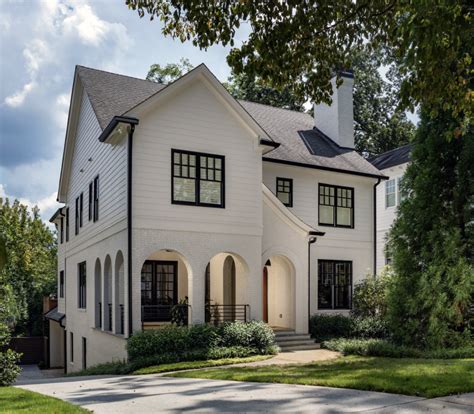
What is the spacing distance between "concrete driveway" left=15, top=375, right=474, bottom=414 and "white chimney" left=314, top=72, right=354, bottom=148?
53.5ft

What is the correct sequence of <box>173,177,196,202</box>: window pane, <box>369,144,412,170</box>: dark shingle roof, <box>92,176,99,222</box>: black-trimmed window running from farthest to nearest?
<box>369,144,412,170</box>: dark shingle roof
<box>92,176,99,222</box>: black-trimmed window
<box>173,177,196,202</box>: window pane

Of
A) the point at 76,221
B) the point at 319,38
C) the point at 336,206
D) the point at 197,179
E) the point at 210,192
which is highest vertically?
the point at 319,38

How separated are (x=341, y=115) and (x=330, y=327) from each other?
32.4 ft

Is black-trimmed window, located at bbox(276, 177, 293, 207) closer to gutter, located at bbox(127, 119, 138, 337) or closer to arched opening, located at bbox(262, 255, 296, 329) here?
arched opening, located at bbox(262, 255, 296, 329)

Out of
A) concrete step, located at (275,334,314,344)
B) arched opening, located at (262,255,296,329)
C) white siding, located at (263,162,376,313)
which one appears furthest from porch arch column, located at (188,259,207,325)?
white siding, located at (263,162,376,313)

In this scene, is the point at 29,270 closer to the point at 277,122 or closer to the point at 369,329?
the point at 277,122

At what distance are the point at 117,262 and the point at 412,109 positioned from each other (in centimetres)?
1097

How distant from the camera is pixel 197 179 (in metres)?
16.5

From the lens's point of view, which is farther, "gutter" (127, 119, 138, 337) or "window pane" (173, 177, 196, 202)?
"window pane" (173, 177, 196, 202)

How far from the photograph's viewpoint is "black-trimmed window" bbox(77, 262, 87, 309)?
74.2 ft

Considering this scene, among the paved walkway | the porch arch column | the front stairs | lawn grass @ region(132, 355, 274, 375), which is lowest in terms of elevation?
the paved walkway

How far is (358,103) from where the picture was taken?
1763 inches

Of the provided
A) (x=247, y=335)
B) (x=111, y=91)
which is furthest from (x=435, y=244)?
(x=111, y=91)

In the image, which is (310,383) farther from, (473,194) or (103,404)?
(473,194)
